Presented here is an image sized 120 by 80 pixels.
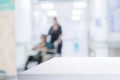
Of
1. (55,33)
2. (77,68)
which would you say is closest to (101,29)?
(55,33)

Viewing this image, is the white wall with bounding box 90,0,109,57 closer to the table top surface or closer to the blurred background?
the blurred background

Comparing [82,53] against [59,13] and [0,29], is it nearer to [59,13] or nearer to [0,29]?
[59,13]

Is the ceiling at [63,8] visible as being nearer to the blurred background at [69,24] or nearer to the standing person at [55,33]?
the blurred background at [69,24]

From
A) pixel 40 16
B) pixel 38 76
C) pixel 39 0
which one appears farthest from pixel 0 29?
pixel 40 16

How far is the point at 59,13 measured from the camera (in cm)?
589

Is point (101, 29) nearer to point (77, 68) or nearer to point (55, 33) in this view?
point (55, 33)

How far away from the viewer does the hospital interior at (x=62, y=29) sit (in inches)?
15.7

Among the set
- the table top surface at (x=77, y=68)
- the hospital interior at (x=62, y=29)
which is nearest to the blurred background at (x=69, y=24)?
the hospital interior at (x=62, y=29)

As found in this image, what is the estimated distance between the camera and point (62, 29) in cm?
→ 479

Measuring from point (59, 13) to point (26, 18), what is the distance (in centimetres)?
171

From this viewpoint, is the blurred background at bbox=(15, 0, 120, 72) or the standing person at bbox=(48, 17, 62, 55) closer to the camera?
the standing person at bbox=(48, 17, 62, 55)

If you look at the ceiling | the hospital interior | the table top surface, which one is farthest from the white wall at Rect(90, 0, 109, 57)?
the table top surface

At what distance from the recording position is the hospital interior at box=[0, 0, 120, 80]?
40 cm

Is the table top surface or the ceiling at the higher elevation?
the ceiling
